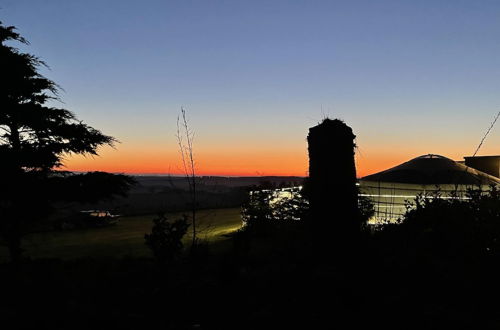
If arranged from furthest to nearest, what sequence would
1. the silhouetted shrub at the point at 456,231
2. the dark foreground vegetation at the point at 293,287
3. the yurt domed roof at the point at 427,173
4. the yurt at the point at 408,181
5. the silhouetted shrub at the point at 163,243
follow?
1. the yurt at the point at 408,181
2. the yurt domed roof at the point at 427,173
3. the silhouetted shrub at the point at 163,243
4. the silhouetted shrub at the point at 456,231
5. the dark foreground vegetation at the point at 293,287

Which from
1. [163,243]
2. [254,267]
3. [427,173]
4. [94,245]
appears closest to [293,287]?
[254,267]

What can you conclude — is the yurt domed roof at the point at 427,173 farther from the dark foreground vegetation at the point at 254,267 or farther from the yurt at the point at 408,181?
the dark foreground vegetation at the point at 254,267

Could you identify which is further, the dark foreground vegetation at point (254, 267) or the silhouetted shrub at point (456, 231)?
the silhouetted shrub at point (456, 231)

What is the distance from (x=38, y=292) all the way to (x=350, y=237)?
14.8ft

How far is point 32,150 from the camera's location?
8.47 m

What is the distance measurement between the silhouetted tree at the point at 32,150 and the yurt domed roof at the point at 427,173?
351 inches

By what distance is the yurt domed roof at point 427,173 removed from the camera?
477 inches

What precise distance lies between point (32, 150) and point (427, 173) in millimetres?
11571

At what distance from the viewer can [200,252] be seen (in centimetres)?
701

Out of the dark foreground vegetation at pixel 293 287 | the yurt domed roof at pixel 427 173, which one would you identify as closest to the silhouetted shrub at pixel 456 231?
the dark foreground vegetation at pixel 293 287

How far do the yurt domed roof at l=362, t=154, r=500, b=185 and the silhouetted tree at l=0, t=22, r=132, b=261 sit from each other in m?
8.92

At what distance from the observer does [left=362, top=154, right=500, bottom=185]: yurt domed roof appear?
1212 cm

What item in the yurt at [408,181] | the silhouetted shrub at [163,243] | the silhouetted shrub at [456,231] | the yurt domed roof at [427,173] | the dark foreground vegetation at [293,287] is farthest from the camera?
the yurt at [408,181]

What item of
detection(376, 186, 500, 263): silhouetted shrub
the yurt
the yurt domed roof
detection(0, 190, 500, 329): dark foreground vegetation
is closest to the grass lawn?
detection(0, 190, 500, 329): dark foreground vegetation
